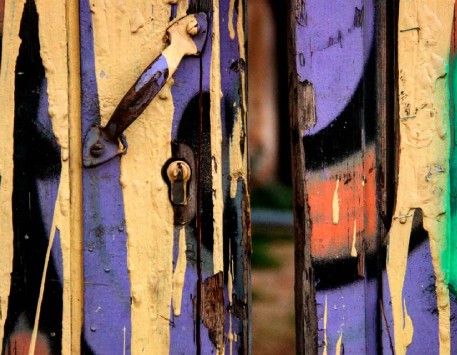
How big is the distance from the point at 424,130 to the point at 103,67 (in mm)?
519

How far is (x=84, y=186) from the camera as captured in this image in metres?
1.01

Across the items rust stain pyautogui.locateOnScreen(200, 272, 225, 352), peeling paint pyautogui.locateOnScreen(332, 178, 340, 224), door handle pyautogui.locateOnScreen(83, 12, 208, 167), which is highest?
door handle pyautogui.locateOnScreen(83, 12, 208, 167)

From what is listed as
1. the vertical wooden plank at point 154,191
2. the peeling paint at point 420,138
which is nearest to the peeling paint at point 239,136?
the vertical wooden plank at point 154,191

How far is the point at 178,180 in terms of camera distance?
101 cm

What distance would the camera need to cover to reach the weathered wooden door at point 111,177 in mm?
997

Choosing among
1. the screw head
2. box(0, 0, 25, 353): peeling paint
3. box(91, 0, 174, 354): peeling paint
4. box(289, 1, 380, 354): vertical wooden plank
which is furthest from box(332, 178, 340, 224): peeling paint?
box(0, 0, 25, 353): peeling paint

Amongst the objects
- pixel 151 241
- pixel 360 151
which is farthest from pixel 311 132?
pixel 151 241

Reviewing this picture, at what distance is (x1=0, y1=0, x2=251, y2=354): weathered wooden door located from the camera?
3.27ft

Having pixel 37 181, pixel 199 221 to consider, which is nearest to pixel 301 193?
pixel 199 221

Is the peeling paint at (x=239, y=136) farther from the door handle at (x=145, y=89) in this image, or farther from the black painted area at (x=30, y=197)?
→ the black painted area at (x=30, y=197)

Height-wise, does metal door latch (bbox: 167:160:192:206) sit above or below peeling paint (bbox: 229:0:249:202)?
below

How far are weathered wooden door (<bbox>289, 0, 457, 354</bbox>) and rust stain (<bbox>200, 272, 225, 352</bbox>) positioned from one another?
132 millimetres

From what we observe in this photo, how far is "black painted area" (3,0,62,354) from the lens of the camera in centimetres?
100

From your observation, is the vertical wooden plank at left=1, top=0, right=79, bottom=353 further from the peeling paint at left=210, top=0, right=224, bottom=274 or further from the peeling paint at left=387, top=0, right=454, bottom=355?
the peeling paint at left=387, top=0, right=454, bottom=355
